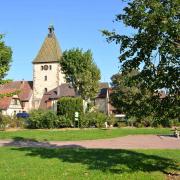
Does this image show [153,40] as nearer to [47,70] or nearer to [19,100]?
[19,100]

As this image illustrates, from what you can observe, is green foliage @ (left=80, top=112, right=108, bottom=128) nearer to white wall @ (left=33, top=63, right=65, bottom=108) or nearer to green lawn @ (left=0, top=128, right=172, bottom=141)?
green lawn @ (left=0, top=128, right=172, bottom=141)

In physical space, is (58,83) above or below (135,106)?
above

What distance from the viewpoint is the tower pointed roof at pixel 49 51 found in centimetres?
10119

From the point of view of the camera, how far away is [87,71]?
7381cm

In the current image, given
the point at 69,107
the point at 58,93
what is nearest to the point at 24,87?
the point at 58,93

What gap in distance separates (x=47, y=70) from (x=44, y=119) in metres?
55.5

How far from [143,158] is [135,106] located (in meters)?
4.01

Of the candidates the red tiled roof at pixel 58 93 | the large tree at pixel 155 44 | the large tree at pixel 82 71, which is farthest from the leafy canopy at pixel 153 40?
the red tiled roof at pixel 58 93

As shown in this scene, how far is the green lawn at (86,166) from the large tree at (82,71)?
5489cm

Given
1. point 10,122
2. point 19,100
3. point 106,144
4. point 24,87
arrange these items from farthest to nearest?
point 24,87, point 19,100, point 10,122, point 106,144

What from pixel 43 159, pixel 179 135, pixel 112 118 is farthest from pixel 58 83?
pixel 43 159

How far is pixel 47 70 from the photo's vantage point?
101 metres

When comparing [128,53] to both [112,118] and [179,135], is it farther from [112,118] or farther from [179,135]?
[112,118]

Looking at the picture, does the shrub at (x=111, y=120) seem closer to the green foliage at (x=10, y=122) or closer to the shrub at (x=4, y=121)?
the green foliage at (x=10, y=122)
